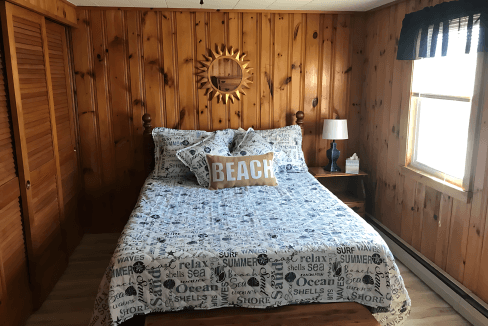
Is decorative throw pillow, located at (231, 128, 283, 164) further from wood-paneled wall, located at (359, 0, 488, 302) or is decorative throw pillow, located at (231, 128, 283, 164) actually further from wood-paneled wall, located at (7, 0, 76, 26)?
wood-paneled wall, located at (7, 0, 76, 26)

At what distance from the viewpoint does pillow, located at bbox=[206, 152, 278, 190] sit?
306cm

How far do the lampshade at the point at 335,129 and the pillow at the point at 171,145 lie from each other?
90 cm

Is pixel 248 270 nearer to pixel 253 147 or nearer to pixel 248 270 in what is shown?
pixel 248 270

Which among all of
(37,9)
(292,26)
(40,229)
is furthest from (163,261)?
(292,26)

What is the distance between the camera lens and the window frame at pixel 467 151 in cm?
237

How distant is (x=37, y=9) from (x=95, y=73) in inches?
38.7

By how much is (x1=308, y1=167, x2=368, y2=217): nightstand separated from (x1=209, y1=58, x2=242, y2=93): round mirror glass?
1.12 metres

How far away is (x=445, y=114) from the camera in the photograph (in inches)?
109

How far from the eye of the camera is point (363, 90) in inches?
153

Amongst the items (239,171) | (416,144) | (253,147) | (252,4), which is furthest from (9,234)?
(416,144)

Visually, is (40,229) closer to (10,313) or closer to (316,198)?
(10,313)

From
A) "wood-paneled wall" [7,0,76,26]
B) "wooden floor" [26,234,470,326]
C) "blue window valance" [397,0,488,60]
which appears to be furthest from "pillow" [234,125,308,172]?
"wood-paneled wall" [7,0,76,26]

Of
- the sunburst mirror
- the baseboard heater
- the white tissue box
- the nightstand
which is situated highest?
the sunburst mirror

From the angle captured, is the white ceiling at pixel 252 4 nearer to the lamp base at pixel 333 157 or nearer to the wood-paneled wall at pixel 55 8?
the wood-paneled wall at pixel 55 8
